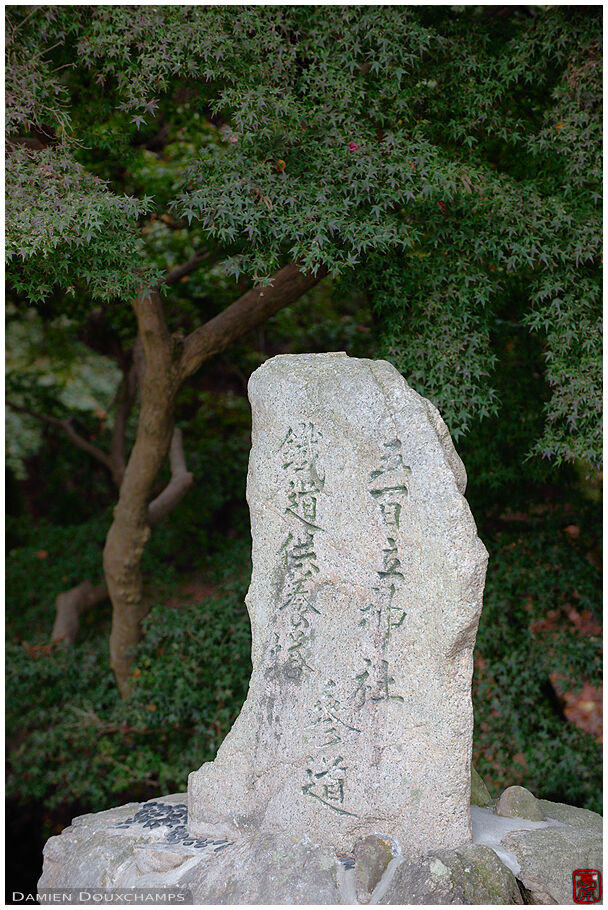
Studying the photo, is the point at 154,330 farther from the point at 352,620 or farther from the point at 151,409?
the point at 352,620

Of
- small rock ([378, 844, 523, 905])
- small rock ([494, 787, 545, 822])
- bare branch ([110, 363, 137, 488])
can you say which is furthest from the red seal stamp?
bare branch ([110, 363, 137, 488])

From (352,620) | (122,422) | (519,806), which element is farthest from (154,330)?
(519,806)

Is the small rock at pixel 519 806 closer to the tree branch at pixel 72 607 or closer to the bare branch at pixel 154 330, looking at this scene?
the bare branch at pixel 154 330

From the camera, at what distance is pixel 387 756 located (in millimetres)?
3668

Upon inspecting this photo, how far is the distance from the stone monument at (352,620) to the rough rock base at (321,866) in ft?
0.36

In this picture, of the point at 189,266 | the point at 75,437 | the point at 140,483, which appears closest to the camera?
the point at 140,483

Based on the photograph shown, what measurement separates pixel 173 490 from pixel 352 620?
4248mm

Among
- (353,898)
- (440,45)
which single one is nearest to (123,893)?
(353,898)

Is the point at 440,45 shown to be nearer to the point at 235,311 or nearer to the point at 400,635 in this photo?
the point at 235,311

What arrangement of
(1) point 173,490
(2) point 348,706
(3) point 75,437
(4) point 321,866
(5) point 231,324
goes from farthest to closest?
(3) point 75,437, (1) point 173,490, (5) point 231,324, (2) point 348,706, (4) point 321,866

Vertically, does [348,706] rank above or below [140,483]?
below

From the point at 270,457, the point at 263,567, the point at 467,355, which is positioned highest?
the point at 467,355

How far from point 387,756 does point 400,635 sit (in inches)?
21.2

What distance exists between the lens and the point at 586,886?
3654mm
